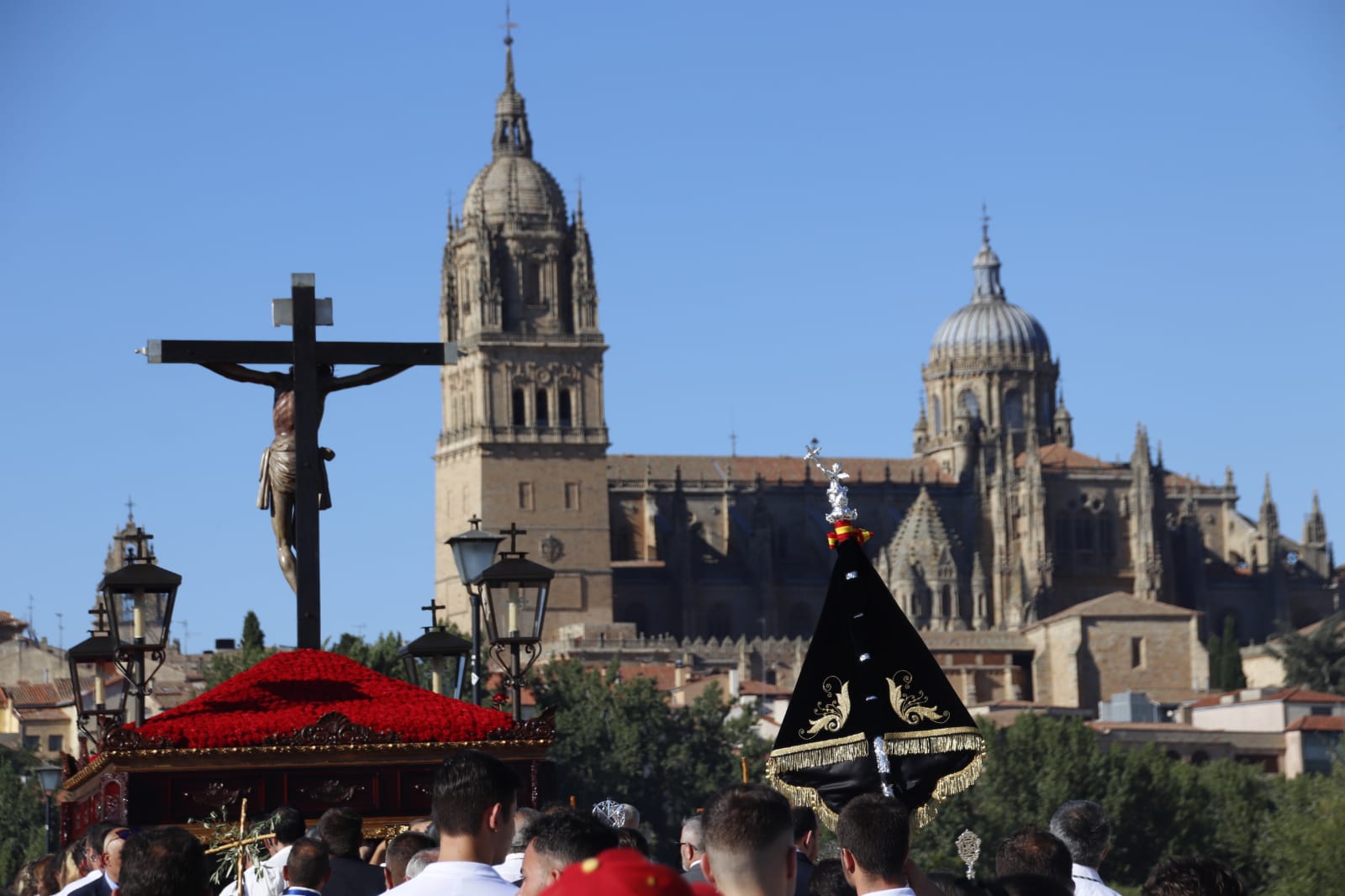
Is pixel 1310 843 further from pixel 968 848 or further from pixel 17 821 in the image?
pixel 968 848

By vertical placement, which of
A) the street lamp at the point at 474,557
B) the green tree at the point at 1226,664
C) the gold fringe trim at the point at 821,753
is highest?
the green tree at the point at 1226,664

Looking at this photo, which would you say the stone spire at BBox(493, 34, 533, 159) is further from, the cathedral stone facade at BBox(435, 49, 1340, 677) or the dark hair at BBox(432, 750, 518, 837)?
the dark hair at BBox(432, 750, 518, 837)

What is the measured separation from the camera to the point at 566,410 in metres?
98.0

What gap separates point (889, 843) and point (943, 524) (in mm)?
99576

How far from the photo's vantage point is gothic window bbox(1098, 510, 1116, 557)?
10969 cm

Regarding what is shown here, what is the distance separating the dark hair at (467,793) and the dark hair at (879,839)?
0.96m

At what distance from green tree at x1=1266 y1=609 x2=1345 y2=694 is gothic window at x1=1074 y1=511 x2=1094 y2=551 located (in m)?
8.70

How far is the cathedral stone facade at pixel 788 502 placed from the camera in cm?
9731

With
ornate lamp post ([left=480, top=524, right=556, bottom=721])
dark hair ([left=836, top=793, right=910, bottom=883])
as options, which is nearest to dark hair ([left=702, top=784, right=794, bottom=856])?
dark hair ([left=836, top=793, right=910, bottom=883])

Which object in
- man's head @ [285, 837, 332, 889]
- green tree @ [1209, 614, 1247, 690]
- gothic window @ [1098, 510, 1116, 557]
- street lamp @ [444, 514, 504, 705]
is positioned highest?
gothic window @ [1098, 510, 1116, 557]

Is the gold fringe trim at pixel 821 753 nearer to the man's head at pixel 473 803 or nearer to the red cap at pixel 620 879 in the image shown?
the man's head at pixel 473 803

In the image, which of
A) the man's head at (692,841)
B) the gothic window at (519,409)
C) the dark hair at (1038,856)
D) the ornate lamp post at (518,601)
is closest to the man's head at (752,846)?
the dark hair at (1038,856)

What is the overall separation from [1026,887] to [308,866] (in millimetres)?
2175

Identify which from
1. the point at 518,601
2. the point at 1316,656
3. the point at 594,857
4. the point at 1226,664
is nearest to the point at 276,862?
the point at 594,857
